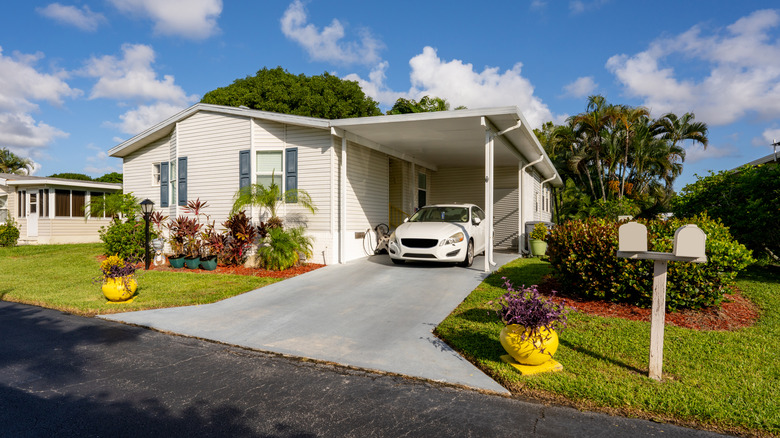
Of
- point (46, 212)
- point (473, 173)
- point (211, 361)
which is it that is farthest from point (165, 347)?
point (46, 212)

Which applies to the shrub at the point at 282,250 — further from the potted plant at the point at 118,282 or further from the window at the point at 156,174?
the window at the point at 156,174

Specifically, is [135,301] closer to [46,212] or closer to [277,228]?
[277,228]

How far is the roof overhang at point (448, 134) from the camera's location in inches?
359

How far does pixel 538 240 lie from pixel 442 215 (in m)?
3.17

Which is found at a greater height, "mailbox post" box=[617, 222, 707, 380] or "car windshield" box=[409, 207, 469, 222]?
"car windshield" box=[409, 207, 469, 222]

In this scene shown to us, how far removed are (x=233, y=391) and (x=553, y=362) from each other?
310 cm

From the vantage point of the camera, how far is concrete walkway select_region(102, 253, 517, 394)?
16.0 ft

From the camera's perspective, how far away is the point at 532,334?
4297mm

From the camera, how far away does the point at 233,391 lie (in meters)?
4.00

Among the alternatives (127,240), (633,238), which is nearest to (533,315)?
(633,238)

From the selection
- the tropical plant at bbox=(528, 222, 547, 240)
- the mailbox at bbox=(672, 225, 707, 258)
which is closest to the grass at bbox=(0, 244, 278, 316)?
the mailbox at bbox=(672, 225, 707, 258)

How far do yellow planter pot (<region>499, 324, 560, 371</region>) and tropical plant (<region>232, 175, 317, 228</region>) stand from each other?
290 inches

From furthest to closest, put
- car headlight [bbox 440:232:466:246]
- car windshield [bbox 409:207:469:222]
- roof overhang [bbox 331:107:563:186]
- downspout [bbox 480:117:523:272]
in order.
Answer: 1. car windshield [bbox 409:207:469:222]
2. car headlight [bbox 440:232:466:246]
3. downspout [bbox 480:117:523:272]
4. roof overhang [bbox 331:107:563:186]

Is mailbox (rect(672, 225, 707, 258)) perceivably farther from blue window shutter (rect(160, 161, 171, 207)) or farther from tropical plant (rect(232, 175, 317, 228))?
blue window shutter (rect(160, 161, 171, 207))
